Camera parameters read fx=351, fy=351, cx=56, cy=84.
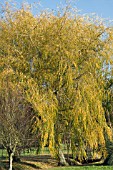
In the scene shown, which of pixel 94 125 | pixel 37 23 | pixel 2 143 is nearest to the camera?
pixel 2 143

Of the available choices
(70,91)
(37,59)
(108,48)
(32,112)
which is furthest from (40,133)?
Result: (108,48)

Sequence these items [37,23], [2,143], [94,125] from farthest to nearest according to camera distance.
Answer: [37,23], [94,125], [2,143]

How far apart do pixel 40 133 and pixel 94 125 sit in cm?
250

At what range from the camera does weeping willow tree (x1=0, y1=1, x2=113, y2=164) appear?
1584 cm

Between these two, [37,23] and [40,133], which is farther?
[37,23]

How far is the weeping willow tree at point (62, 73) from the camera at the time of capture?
52.0ft

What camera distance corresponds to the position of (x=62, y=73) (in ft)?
53.7

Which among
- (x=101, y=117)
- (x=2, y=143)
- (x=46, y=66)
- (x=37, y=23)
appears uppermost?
(x=37, y=23)

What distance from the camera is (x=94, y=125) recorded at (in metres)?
16.0

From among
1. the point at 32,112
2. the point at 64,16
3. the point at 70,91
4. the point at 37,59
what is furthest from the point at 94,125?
the point at 64,16

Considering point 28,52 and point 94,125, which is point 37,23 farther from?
point 94,125

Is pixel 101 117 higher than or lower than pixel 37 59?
lower

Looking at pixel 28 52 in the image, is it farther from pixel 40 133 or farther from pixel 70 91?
pixel 40 133

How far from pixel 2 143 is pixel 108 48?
6.89m
